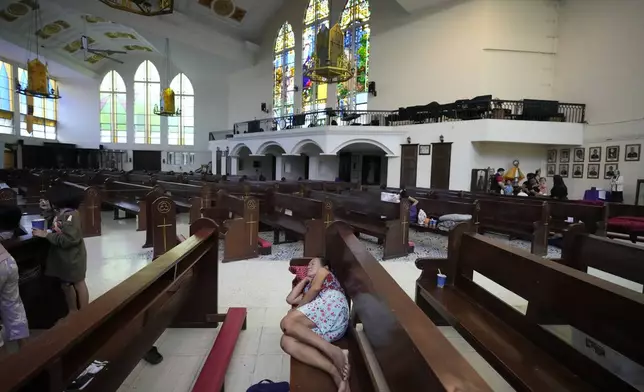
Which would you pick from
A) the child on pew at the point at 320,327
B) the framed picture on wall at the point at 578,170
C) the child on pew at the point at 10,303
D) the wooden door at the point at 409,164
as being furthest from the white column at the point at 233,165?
the child on pew at the point at 320,327

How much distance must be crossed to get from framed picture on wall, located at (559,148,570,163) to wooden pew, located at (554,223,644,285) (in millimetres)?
11814

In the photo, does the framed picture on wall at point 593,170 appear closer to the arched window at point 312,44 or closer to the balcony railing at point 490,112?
the balcony railing at point 490,112

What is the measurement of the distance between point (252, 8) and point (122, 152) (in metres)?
14.6

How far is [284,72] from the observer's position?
21.8 meters

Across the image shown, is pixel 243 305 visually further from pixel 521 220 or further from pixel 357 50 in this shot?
pixel 357 50

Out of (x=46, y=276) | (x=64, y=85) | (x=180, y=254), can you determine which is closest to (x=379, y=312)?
(x=180, y=254)

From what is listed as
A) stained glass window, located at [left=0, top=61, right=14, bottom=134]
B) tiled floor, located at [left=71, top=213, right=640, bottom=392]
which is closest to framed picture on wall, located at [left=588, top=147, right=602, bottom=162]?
tiled floor, located at [left=71, top=213, right=640, bottom=392]

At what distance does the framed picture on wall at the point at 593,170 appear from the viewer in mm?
11672

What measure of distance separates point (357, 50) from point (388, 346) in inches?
731

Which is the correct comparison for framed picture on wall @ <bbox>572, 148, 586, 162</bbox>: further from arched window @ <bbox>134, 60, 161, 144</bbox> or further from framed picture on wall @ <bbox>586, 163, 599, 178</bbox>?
arched window @ <bbox>134, 60, 161, 144</bbox>

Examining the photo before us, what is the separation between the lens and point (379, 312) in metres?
1.51

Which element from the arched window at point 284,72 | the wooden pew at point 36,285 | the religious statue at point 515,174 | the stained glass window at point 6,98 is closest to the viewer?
the wooden pew at point 36,285

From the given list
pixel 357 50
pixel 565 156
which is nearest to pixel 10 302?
pixel 565 156

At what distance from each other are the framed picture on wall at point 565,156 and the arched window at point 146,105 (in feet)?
83.7
